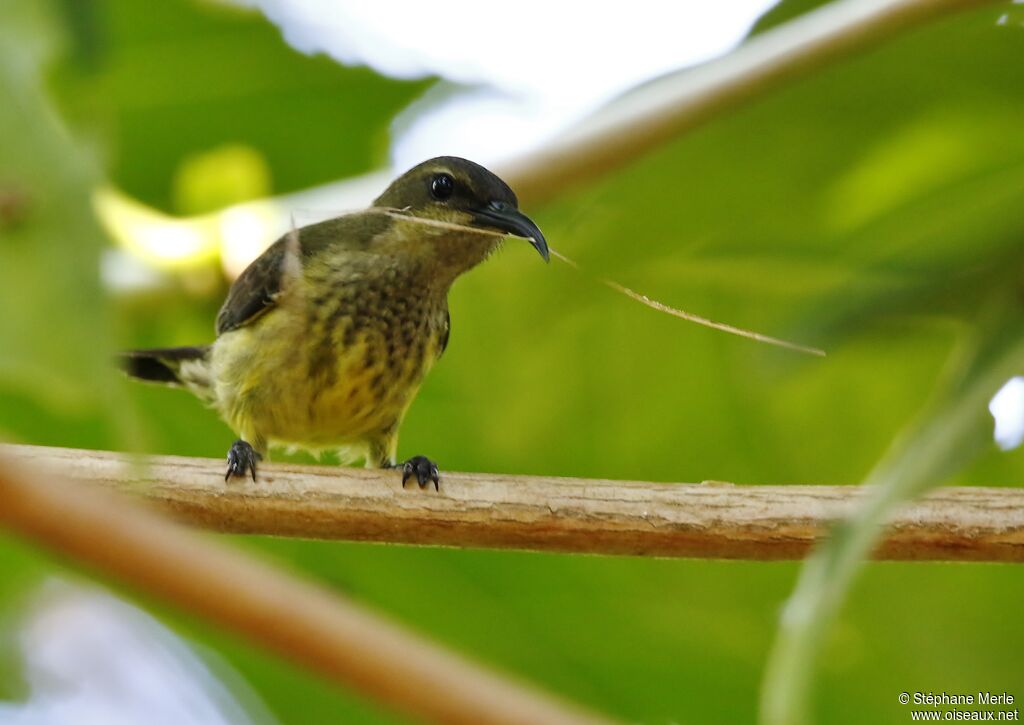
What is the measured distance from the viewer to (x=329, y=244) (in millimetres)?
4141

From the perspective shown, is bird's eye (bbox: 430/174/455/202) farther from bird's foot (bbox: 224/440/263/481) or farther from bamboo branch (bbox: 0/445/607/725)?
bamboo branch (bbox: 0/445/607/725)

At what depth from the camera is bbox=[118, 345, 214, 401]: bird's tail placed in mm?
4172

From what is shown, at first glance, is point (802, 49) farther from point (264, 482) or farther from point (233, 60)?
point (233, 60)

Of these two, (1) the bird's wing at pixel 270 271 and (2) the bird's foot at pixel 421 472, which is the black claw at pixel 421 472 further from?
(1) the bird's wing at pixel 270 271

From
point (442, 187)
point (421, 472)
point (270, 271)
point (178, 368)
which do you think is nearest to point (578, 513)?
point (421, 472)

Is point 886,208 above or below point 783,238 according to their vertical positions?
above

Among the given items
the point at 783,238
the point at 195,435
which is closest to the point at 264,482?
the point at 783,238

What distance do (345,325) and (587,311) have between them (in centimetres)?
96

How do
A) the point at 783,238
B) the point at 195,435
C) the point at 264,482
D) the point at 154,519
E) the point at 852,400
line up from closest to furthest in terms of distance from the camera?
the point at 154,519
the point at 783,238
the point at 264,482
the point at 852,400
the point at 195,435

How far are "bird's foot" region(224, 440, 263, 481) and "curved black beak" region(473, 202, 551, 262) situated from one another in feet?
2.51

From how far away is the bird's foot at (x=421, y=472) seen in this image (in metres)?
2.37

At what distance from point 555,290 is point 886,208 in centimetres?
67

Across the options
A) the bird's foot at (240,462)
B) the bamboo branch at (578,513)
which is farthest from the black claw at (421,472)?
the bird's foot at (240,462)

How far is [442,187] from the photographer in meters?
3.83
